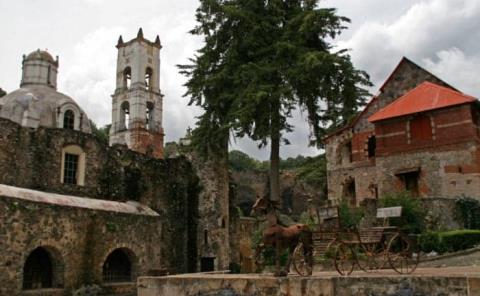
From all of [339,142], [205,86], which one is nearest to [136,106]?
[339,142]

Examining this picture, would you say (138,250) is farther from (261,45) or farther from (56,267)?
(261,45)

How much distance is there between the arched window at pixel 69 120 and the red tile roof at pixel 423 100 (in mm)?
19521

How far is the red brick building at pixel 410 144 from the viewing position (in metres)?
25.7

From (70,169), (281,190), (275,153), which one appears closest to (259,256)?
(275,153)

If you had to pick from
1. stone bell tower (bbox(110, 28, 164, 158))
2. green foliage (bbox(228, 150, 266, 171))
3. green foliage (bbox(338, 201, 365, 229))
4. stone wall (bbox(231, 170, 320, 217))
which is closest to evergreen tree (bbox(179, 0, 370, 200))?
green foliage (bbox(338, 201, 365, 229))

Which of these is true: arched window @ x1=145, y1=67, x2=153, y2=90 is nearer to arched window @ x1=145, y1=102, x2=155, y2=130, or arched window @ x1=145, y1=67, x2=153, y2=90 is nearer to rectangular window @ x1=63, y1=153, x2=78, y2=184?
arched window @ x1=145, y1=102, x2=155, y2=130

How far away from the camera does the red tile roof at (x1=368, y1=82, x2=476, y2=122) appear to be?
86.7 ft

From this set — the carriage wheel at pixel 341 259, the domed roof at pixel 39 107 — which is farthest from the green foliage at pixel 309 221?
the domed roof at pixel 39 107

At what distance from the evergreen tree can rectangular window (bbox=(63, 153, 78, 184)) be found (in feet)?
21.5

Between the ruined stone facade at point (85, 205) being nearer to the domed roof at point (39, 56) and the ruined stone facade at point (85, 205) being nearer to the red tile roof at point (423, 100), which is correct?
the domed roof at point (39, 56)

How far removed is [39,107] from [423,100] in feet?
79.2

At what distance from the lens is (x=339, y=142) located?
109 ft

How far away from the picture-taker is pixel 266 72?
2127 centimetres

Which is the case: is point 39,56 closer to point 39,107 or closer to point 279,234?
point 39,107
